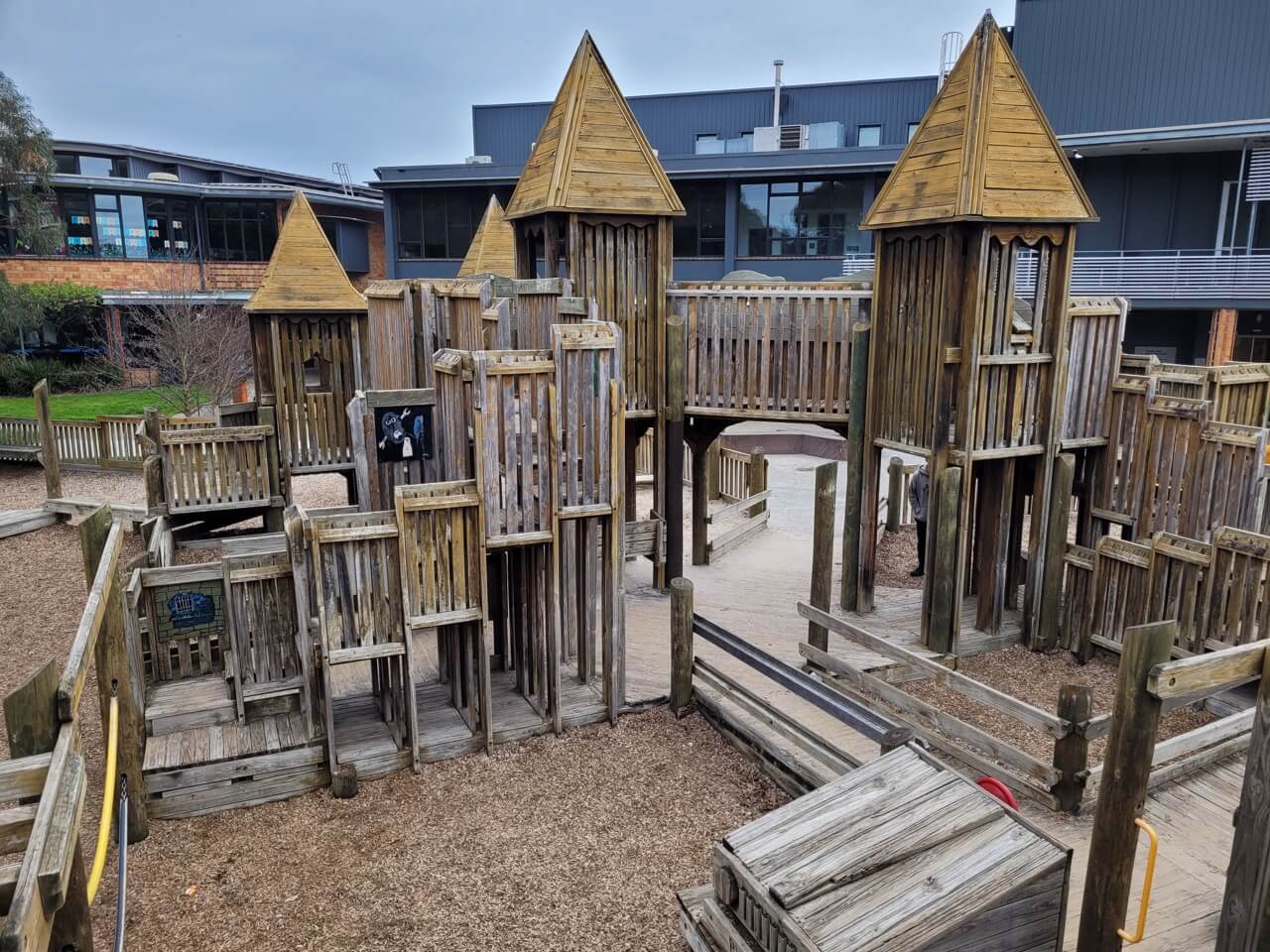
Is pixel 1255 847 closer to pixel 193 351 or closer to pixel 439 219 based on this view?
pixel 193 351

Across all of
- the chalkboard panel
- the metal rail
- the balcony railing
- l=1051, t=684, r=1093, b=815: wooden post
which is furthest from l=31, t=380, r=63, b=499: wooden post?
the balcony railing

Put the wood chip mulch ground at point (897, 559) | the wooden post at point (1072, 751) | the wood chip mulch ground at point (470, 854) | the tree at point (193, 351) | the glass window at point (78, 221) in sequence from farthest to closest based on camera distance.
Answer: the glass window at point (78, 221), the tree at point (193, 351), the wood chip mulch ground at point (897, 559), the wooden post at point (1072, 751), the wood chip mulch ground at point (470, 854)

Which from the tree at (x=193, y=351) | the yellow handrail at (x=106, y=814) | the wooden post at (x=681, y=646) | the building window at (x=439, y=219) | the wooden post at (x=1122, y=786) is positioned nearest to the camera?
the yellow handrail at (x=106, y=814)

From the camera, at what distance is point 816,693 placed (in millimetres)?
8016

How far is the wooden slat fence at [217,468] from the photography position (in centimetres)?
1499

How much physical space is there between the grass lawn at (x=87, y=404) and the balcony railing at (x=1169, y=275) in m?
28.4

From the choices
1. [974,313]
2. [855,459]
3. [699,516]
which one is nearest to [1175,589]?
[974,313]

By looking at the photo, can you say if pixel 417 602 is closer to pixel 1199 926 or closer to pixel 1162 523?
pixel 1199 926

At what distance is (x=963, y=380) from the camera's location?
36.3 ft

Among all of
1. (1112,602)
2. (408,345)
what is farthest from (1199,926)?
(408,345)

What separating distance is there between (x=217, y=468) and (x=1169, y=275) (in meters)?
25.4

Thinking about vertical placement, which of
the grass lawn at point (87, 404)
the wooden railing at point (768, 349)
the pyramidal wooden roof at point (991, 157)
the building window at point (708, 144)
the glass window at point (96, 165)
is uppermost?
the building window at point (708, 144)

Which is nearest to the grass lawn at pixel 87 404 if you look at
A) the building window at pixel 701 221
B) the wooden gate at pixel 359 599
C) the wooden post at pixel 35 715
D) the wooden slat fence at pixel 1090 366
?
the building window at pixel 701 221

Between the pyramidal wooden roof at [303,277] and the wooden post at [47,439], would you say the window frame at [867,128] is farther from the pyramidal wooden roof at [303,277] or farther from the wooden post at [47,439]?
the wooden post at [47,439]
